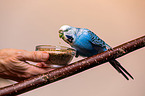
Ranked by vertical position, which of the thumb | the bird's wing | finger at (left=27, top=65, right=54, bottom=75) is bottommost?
finger at (left=27, top=65, right=54, bottom=75)

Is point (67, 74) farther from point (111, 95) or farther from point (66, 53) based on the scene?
point (111, 95)

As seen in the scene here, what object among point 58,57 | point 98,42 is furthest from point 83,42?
point 58,57

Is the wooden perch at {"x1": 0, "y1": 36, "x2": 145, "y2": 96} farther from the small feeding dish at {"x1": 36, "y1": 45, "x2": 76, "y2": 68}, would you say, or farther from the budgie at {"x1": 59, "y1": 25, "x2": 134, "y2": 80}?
the budgie at {"x1": 59, "y1": 25, "x2": 134, "y2": 80}

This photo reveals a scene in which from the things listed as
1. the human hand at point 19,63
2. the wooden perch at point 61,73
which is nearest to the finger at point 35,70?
the human hand at point 19,63

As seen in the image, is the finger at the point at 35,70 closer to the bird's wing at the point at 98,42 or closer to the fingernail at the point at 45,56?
the fingernail at the point at 45,56

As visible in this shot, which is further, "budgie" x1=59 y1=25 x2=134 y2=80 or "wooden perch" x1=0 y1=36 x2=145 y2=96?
"budgie" x1=59 y1=25 x2=134 y2=80

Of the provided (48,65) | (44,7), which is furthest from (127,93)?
(48,65)

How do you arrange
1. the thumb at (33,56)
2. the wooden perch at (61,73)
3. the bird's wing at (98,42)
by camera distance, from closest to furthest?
the wooden perch at (61,73), the thumb at (33,56), the bird's wing at (98,42)

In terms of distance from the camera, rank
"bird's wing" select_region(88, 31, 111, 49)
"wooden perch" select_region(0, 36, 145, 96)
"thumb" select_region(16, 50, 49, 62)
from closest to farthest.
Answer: "wooden perch" select_region(0, 36, 145, 96) < "thumb" select_region(16, 50, 49, 62) < "bird's wing" select_region(88, 31, 111, 49)

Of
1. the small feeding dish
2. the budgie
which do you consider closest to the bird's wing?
the budgie
